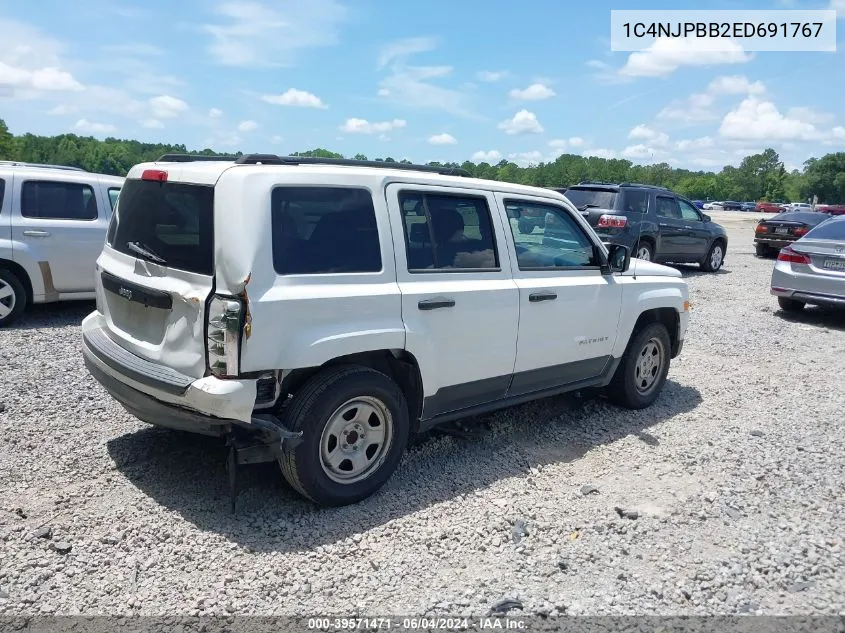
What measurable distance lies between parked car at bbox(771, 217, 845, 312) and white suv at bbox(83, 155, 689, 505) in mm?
6705

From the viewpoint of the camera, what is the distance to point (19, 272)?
782cm

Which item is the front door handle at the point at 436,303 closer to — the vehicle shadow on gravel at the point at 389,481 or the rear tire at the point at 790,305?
the vehicle shadow on gravel at the point at 389,481

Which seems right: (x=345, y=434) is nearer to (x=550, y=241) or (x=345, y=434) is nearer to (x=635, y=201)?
(x=550, y=241)

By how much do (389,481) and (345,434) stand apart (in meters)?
0.61

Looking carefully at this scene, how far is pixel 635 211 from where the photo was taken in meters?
14.0

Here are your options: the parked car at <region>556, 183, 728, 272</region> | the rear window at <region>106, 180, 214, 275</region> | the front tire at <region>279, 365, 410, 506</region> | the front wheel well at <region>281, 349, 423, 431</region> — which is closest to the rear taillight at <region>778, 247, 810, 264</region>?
the parked car at <region>556, 183, 728, 272</region>

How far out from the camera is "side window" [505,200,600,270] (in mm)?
4762

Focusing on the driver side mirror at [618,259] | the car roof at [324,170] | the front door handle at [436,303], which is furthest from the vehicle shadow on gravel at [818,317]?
Result: the front door handle at [436,303]

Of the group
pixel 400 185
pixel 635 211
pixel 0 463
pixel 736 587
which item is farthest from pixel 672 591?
pixel 635 211

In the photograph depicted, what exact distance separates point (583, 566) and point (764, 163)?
6270 inches

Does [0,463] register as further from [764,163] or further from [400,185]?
[764,163]

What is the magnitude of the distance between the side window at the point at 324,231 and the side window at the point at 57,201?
581 cm

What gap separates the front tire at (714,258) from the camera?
53.0 feet

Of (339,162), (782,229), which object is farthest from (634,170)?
(339,162)
